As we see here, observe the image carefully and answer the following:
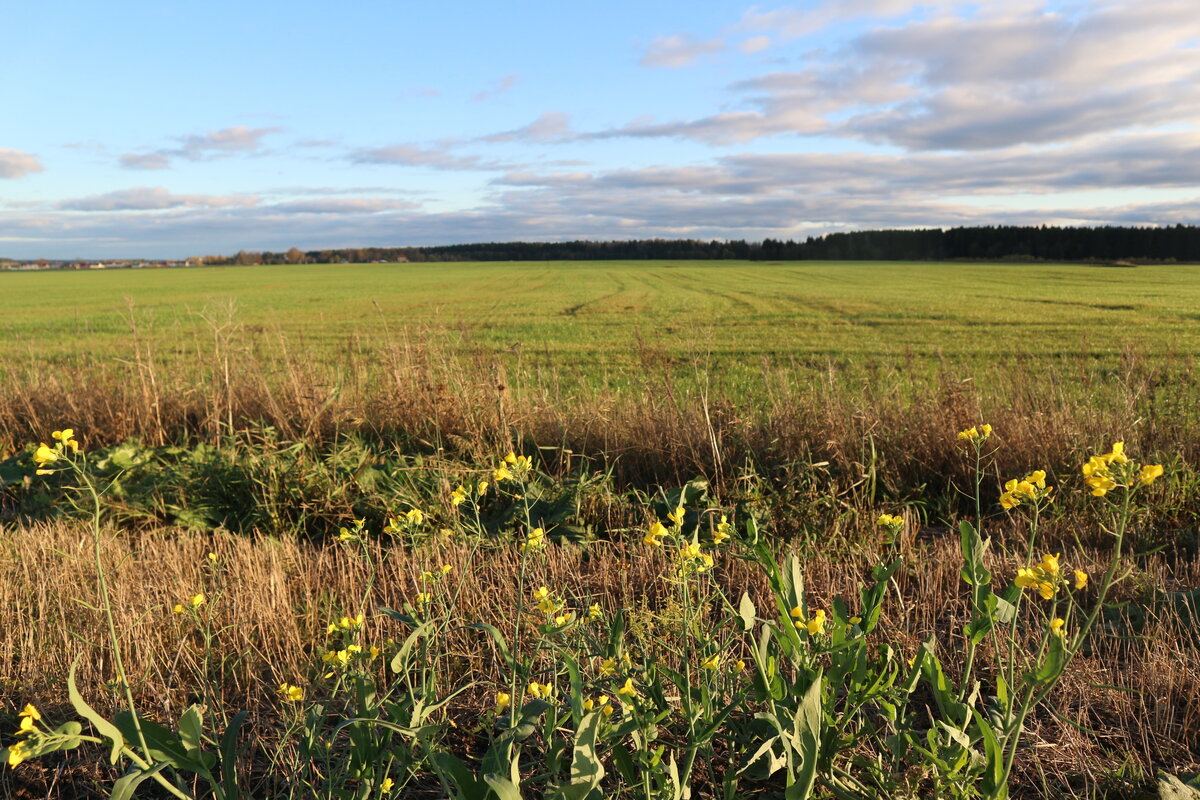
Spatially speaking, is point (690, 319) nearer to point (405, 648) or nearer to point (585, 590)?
point (585, 590)

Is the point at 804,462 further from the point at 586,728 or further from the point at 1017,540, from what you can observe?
the point at 586,728

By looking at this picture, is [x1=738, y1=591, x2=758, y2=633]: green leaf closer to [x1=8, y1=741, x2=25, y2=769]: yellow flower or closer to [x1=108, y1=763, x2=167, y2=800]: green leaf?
[x1=108, y1=763, x2=167, y2=800]: green leaf

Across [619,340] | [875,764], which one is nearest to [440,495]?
[875,764]

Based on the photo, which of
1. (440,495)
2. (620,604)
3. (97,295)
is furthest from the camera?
(97,295)

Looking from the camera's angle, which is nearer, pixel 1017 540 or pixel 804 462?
pixel 1017 540

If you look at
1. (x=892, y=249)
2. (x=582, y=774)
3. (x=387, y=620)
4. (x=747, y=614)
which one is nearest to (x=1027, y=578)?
(x=747, y=614)

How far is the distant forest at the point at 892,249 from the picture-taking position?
7044cm

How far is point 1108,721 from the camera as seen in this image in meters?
2.60

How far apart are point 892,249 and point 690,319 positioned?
7024cm

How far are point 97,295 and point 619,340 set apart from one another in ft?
130

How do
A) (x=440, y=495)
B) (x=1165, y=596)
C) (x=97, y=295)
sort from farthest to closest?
1. (x=97, y=295)
2. (x=440, y=495)
3. (x=1165, y=596)

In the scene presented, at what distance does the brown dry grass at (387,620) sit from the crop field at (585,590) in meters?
0.02

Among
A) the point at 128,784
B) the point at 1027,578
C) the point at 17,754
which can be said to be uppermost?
the point at 1027,578

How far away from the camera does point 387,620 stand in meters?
3.30
